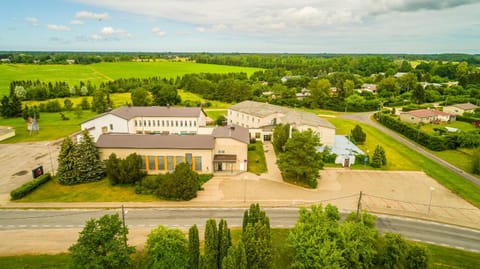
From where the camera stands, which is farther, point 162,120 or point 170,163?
point 162,120

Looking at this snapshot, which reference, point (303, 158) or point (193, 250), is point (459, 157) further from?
point (193, 250)

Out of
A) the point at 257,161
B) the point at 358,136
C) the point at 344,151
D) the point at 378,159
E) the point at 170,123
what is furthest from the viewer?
the point at 170,123

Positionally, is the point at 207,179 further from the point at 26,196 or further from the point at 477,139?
the point at 477,139

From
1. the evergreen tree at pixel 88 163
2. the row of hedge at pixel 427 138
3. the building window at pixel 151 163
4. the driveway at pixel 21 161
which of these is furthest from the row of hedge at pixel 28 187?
the row of hedge at pixel 427 138

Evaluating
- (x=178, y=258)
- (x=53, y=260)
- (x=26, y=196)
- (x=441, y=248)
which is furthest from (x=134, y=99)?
(x=441, y=248)

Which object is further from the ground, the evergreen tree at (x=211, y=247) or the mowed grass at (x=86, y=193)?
the evergreen tree at (x=211, y=247)

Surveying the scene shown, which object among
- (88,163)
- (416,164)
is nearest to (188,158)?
(88,163)

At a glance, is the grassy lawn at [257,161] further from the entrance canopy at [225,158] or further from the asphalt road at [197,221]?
the asphalt road at [197,221]
